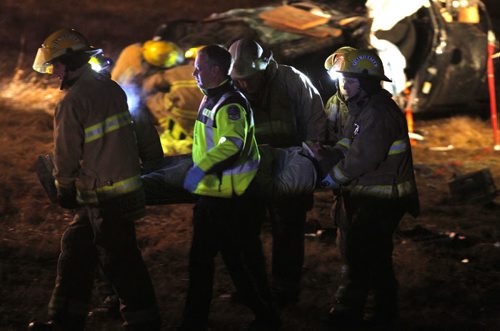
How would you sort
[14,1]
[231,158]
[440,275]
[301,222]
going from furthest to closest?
[14,1] < [440,275] < [301,222] < [231,158]

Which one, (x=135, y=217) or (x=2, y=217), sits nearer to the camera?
(x=135, y=217)

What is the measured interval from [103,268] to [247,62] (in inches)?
65.3

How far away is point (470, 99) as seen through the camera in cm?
1128

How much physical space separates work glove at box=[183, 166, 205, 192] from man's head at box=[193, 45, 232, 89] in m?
0.50

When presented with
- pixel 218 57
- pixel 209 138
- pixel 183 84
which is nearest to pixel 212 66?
pixel 218 57

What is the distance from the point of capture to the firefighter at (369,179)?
4512 millimetres

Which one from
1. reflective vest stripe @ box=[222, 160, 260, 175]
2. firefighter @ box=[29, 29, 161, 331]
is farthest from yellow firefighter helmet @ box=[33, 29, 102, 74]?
reflective vest stripe @ box=[222, 160, 260, 175]

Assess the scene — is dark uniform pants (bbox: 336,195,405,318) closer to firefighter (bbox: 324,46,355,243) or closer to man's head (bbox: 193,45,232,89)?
firefighter (bbox: 324,46,355,243)

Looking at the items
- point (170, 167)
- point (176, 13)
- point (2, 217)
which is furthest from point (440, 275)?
point (176, 13)

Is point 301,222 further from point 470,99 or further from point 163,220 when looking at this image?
point 470,99

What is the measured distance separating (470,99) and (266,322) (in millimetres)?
7684

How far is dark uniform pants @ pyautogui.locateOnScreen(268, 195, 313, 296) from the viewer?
17.3ft

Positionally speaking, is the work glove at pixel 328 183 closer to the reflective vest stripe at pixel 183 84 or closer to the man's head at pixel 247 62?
the man's head at pixel 247 62

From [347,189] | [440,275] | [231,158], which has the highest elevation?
[231,158]
